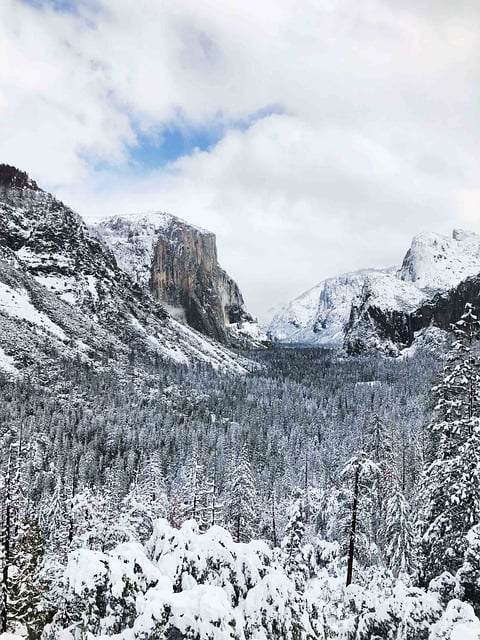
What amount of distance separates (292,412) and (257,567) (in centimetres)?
15476

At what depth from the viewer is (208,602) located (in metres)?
10.3

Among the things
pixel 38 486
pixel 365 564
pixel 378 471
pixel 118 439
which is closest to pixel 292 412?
pixel 118 439

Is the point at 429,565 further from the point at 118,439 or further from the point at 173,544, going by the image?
the point at 118,439

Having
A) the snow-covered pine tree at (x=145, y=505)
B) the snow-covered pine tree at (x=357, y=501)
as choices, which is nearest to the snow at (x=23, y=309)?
the snow-covered pine tree at (x=145, y=505)

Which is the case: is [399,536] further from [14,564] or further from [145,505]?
[14,564]

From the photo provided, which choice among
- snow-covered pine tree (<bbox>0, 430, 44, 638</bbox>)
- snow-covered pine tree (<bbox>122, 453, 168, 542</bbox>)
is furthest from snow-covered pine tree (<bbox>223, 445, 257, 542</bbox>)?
snow-covered pine tree (<bbox>0, 430, 44, 638</bbox>)

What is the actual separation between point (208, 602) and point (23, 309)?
19261cm

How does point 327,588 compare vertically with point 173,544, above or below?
below

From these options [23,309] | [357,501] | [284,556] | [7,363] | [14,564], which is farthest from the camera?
[23,309]

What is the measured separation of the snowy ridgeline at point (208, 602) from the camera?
10320mm

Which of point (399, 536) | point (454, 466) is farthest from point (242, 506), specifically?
point (454, 466)

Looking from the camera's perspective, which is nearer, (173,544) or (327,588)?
(173,544)

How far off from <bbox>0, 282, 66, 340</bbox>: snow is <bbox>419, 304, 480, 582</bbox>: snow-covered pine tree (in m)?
179

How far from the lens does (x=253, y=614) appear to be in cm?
1166
